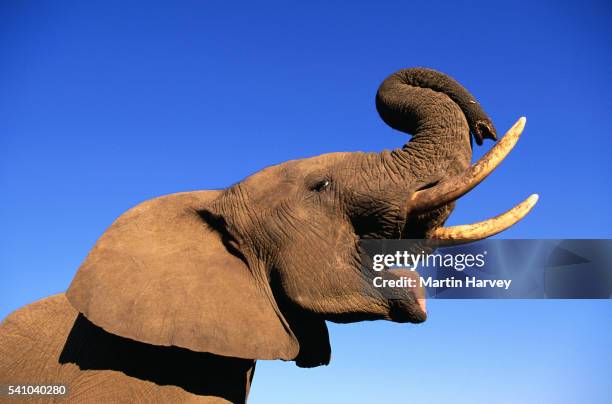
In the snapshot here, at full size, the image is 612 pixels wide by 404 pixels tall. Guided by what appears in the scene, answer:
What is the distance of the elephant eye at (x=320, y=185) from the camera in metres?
3.76

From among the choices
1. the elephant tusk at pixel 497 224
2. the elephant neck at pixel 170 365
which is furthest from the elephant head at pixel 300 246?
the elephant neck at pixel 170 365

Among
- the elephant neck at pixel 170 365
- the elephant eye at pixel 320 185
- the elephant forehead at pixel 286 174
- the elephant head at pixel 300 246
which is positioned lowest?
the elephant neck at pixel 170 365

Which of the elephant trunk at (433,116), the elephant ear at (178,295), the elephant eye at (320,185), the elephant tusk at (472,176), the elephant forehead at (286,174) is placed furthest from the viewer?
the elephant forehead at (286,174)

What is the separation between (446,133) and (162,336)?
2.13 m

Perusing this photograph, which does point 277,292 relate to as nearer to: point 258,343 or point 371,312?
point 258,343

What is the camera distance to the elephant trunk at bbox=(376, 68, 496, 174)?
11.8 feet

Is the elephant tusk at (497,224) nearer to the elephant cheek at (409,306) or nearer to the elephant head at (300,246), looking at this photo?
the elephant head at (300,246)

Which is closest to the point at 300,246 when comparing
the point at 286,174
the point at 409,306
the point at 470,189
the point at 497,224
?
the point at 286,174

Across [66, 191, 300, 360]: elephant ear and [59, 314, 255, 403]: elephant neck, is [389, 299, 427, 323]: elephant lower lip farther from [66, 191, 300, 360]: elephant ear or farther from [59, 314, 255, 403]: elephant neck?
[59, 314, 255, 403]: elephant neck

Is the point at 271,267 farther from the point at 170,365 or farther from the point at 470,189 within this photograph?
the point at 470,189

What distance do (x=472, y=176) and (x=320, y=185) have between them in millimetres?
972

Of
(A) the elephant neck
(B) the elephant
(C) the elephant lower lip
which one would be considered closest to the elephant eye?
(B) the elephant

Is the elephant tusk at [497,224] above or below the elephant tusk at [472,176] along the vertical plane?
below

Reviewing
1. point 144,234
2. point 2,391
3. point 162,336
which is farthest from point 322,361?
point 2,391
